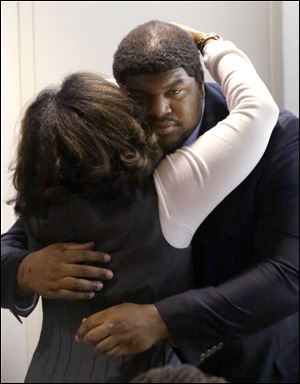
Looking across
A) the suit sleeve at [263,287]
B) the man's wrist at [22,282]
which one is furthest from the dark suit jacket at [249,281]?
the man's wrist at [22,282]

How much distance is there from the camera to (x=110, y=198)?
0.50 m

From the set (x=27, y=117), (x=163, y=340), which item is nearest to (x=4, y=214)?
(x=27, y=117)

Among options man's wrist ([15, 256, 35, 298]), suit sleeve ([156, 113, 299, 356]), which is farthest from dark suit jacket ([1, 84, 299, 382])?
man's wrist ([15, 256, 35, 298])

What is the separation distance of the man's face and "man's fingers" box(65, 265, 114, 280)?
122 mm

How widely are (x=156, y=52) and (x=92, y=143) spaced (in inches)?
3.8

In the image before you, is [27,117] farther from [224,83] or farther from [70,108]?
[224,83]

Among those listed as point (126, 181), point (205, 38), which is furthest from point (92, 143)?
point (205, 38)

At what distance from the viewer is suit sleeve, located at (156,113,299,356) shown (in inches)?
18.4

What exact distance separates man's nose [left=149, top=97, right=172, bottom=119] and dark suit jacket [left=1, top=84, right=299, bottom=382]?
37 mm

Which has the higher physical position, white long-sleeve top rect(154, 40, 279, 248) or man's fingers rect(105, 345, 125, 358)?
white long-sleeve top rect(154, 40, 279, 248)

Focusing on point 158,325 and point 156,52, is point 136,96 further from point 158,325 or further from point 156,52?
point 158,325

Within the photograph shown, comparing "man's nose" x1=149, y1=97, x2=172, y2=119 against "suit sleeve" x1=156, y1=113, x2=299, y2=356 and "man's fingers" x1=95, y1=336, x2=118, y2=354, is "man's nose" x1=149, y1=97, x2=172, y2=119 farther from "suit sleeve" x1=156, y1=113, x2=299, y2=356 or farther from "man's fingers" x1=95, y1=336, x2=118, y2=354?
"man's fingers" x1=95, y1=336, x2=118, y2=354

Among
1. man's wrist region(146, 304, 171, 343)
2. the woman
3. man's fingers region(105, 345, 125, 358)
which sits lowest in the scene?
man's fingers region(105, 345, 125, 358)

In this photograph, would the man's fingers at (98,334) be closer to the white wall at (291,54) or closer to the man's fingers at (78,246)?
the man's fingers at (78,246)
